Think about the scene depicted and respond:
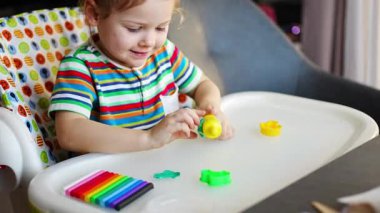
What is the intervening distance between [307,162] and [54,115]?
0.46 meters

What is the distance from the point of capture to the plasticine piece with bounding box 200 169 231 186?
866 mm

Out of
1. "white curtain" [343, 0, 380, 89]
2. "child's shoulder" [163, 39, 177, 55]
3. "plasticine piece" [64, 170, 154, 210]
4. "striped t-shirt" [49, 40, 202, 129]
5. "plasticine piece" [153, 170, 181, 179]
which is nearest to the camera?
"plasticine piece" [64, 170, 154, 210]

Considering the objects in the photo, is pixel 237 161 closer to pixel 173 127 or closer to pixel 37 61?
pixel 173 127

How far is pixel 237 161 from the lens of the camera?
3.17 ft

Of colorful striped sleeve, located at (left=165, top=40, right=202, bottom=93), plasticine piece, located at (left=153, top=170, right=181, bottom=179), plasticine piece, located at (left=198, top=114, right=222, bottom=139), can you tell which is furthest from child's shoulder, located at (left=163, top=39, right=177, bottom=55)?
plasticine piece, located at (left=153, top=170, right=181, bottom=179)

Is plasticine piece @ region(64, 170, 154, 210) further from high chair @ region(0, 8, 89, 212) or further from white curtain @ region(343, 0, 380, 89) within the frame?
white curtain @ region(343, 0, 380, 89)

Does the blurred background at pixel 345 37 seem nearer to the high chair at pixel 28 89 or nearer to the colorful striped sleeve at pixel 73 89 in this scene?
the high chair at pixel 28 89

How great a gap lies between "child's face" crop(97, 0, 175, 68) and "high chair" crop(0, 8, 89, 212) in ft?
0.58

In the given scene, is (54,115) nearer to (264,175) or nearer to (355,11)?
(264,175)

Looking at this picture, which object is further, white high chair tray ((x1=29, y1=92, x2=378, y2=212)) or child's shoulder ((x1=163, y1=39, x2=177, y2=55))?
child's shoulder ((x1=163, y1=39, x2=177, y2=55))

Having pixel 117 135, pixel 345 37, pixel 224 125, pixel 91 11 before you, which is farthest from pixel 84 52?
pixel 345 37

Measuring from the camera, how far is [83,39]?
49.5 inches

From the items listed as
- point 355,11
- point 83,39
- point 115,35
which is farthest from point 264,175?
point 355,11

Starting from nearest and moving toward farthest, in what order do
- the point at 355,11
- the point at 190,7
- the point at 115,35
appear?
1. the point at 115,35
2. the point at 190,7
3. the point at 355,11
